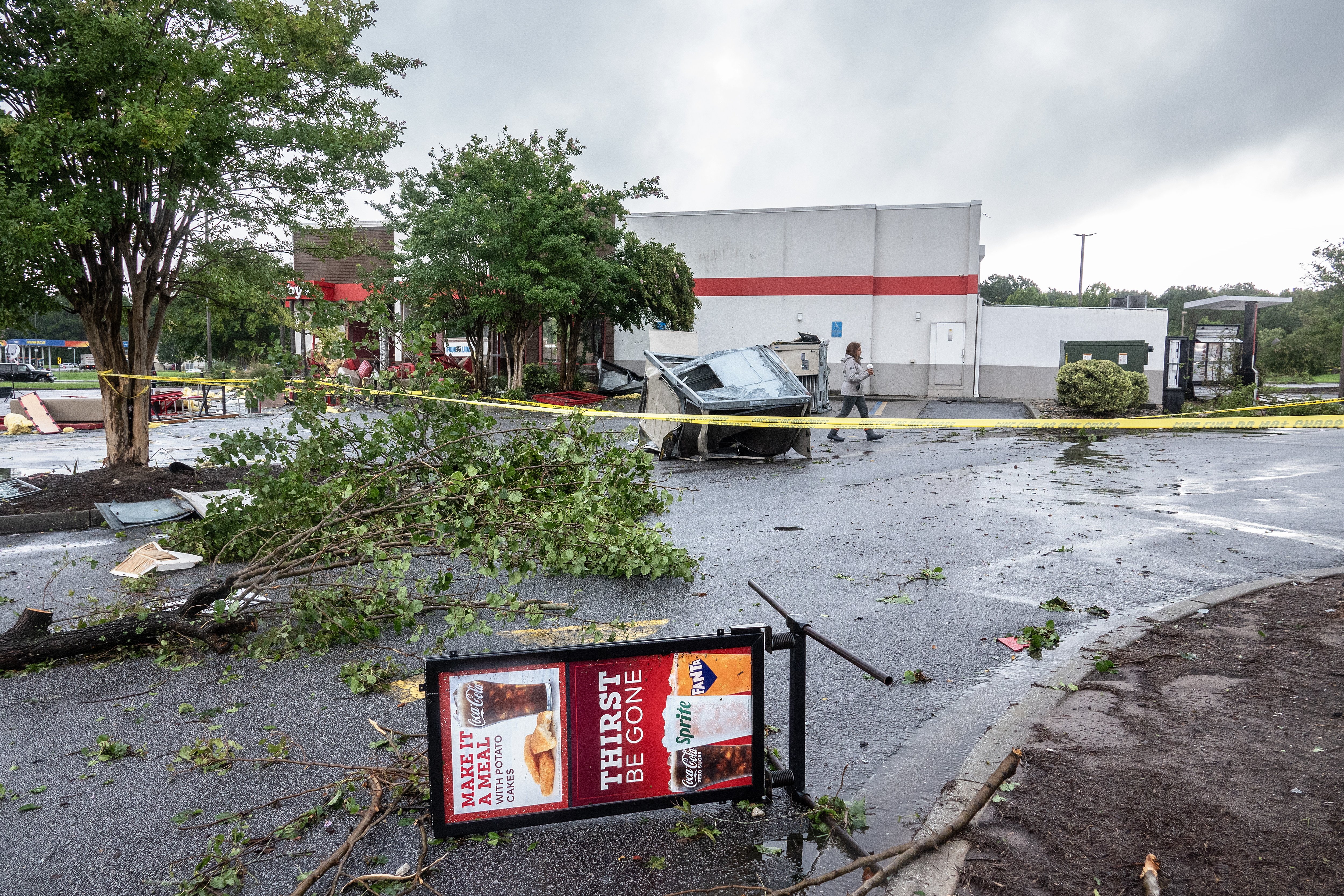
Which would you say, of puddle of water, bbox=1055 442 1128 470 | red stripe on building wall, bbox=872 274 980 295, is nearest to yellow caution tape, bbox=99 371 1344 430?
puddle of water, bbox=1055 442 1128 470

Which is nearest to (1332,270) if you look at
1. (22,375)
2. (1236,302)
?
(1236,302)

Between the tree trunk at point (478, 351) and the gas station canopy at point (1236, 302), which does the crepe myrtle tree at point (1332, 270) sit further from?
the tree trunk at point (478, 351)

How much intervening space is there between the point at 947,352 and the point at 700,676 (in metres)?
29.2

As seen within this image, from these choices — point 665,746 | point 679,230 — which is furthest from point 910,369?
point 665,746

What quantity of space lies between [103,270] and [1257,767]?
11.1 meters

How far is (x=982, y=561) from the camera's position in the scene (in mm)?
6711

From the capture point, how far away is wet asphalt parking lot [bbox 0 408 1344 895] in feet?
9.07

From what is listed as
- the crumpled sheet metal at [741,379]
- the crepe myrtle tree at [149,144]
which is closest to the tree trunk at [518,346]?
the crumpled sheet metal at [741,379]

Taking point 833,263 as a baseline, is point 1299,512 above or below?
below

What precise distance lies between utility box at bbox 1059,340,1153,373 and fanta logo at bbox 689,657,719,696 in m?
26.8

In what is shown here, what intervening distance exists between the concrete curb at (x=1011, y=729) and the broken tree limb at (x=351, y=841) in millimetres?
1789

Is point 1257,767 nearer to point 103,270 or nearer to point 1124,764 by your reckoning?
point 1124,764

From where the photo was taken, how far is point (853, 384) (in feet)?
54.1

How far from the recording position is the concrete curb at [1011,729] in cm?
260
